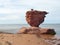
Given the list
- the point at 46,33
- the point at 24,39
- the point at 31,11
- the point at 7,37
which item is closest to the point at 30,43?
the point at 24,39

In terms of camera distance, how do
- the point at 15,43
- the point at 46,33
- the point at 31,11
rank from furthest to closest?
1. the point at 31,11
2. the point at 46,33
3. the point at 15,43

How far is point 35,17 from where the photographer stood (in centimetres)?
4456

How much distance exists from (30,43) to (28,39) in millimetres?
689

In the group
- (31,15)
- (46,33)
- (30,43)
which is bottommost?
(46,33)

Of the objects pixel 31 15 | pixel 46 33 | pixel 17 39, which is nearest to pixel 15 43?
pixel 17 39

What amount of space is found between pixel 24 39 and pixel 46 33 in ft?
96.0

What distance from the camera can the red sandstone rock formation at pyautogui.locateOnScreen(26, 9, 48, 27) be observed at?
143 feet

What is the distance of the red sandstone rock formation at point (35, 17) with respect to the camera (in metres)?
43.7

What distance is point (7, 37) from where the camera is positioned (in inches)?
463

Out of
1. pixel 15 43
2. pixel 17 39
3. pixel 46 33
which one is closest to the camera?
pixel 15 43

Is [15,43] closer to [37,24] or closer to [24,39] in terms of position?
[24,39]

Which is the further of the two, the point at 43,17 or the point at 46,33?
the point at 43,17

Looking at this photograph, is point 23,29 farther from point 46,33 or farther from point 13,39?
point 13,39

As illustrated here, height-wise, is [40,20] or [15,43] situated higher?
[15,43]
